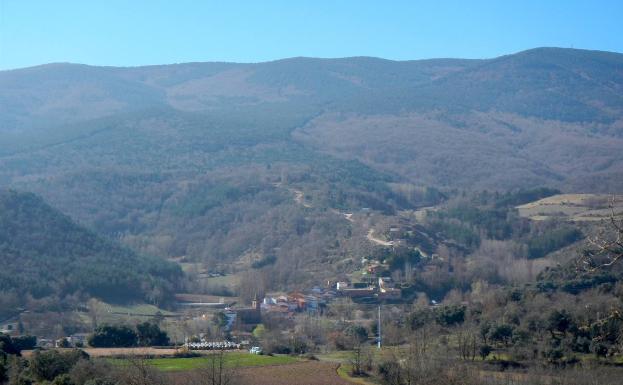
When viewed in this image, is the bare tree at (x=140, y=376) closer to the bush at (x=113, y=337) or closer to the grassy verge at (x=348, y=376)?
the grassy verge at (x=348, y=376)

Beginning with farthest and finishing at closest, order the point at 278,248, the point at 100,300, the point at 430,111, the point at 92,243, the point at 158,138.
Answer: the point at 430,111 → the point at 158,138 → the point at 278,248 → the point at 92,243 → the point at 100,300

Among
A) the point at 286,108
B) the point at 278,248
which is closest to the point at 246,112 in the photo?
the point at 286,108

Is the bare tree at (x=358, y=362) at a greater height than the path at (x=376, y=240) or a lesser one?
greater

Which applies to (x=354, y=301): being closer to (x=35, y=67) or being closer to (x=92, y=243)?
(x=92, y=243)

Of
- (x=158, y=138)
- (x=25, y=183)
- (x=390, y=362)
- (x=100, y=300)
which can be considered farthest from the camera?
(x=158, y=138)

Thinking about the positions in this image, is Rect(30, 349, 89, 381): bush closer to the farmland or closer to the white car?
the farmland

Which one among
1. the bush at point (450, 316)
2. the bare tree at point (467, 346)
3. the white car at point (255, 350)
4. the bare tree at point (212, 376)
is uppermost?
the bare tree at point (212, 376)

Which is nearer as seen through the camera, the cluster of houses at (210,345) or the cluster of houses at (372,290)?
the cluster of houses at (210,345)

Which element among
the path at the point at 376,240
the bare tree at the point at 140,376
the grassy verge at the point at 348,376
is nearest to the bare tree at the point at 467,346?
the grassy verge at the point at 348,376
